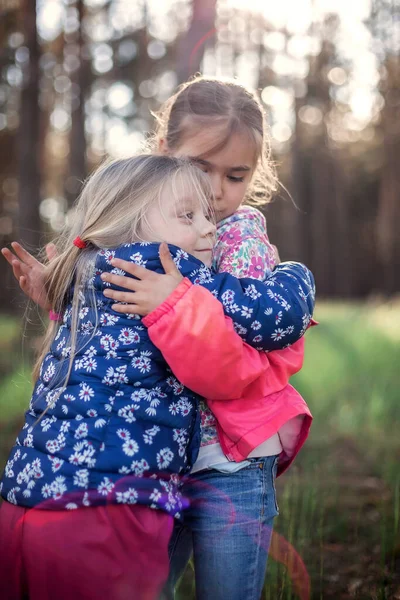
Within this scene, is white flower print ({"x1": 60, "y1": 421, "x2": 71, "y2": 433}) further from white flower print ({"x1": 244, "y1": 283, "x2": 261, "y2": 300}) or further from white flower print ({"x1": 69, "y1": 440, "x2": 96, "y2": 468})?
white flower print ({"x1": 244, "y1": 283, "x2": 261, "y2": 300})

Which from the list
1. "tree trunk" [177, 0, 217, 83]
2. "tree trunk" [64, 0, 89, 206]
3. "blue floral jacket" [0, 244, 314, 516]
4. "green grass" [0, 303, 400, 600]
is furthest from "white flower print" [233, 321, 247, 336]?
"tree trunk" [64, 0, 89, 206]

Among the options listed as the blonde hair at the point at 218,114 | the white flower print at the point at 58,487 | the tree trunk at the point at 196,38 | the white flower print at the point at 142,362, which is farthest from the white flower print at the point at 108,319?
the tree trunk at the point at 196,38

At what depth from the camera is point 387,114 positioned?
1966 cm

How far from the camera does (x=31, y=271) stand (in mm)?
2330

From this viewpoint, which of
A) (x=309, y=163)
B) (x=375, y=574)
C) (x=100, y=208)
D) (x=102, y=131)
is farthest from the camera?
(x=309, y=163)

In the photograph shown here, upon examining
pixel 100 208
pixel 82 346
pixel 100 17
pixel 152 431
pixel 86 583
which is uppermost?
pixel 100 17

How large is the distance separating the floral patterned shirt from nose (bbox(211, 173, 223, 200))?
14 cm

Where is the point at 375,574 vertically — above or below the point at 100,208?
below

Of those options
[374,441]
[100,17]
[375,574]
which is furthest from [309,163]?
[375,574]

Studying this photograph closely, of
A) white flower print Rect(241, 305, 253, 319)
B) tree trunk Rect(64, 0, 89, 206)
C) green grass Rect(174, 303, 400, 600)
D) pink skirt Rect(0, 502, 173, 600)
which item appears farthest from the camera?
tree trunk Rect(64, 0, 89, 206)

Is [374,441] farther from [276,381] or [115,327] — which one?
[115,327]

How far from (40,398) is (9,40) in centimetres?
1058

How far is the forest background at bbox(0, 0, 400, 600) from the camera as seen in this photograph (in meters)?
3.32

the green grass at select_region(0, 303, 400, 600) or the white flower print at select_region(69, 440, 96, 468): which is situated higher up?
the white flower print at select_region(69, 440, 96, 468)
